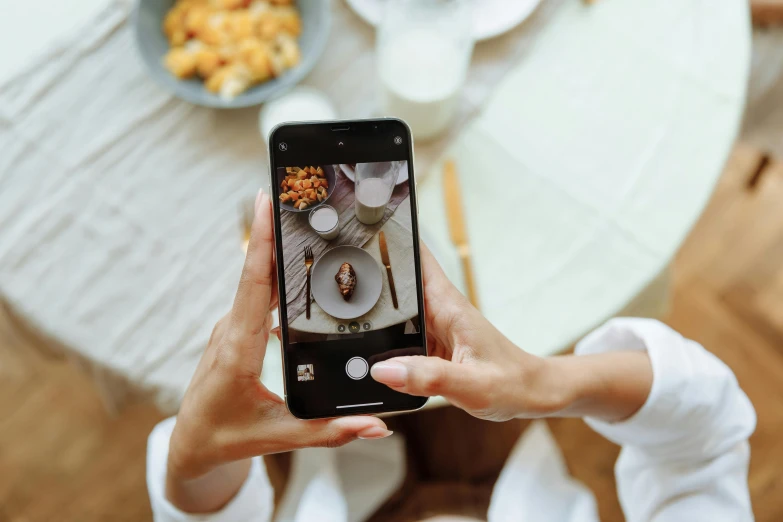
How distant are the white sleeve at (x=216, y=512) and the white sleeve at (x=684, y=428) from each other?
1.20ft

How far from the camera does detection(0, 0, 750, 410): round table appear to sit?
0.66 meters

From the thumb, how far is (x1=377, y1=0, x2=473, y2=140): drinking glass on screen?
0.34 m

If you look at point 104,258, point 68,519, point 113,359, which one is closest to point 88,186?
point 104,258

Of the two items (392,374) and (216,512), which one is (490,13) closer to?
(392,374)

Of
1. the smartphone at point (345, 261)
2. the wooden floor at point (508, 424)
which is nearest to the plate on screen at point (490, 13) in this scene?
the smartphone at point (345, 261)

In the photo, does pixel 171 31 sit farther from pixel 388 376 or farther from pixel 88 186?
pixel 388 376

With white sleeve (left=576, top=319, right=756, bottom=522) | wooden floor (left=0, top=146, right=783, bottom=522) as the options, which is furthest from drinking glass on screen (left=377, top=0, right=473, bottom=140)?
wooden floor (left=0, top=146, right=783, bottom=522)

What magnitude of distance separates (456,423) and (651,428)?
0.44 m

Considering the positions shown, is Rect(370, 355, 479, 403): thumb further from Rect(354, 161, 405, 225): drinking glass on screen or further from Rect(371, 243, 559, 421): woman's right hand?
Rect(354, 161, 405, 225): drinking glass on screen

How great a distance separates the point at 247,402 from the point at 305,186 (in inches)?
7.1

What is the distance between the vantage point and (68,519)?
1.16 meters

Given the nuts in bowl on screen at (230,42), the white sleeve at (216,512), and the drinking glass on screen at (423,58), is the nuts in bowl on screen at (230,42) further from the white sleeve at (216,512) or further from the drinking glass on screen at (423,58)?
the white sleeve at (216,512)

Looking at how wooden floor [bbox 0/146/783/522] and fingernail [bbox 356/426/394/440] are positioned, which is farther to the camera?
wooden floor [bbox 0/146/783/522]

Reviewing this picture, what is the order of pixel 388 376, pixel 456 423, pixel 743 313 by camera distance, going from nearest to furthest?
1. pixel 388 376
2. pixel 456 423
3. pixel 743 313
